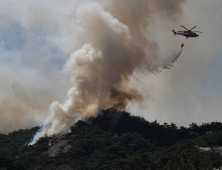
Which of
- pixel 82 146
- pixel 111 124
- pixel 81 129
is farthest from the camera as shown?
pixel 111 124

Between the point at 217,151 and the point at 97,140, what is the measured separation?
49353 mm

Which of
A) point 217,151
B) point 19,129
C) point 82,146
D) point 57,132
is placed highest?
point 19,129

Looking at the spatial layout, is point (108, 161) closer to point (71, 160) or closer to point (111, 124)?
point (71, 160)

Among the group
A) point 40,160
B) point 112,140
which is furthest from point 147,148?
point 40,160

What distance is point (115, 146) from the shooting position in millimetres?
115750

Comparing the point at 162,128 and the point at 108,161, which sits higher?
the point at 162,128

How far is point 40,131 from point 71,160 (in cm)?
4054

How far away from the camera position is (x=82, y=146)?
116 metres

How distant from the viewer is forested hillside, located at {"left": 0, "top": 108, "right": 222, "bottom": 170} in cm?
8456

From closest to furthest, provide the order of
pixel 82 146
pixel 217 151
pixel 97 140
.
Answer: pixel 217 151
pixel 82 146
pixel 97 140

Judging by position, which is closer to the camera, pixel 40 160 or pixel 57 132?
pixel 40 160

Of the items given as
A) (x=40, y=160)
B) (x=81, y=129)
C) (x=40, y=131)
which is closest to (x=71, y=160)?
(x=40, y=160)

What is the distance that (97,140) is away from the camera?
124 m

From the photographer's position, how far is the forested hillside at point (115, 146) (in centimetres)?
8456
